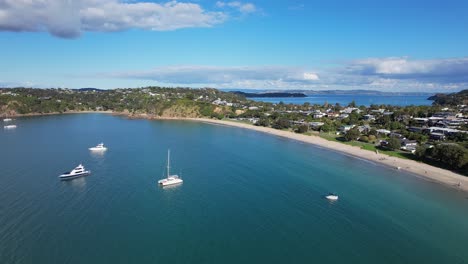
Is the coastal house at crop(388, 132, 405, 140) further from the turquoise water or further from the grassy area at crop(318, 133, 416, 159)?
the turquoise water

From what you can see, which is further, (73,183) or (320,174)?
(320,174)

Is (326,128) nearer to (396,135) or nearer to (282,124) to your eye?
(282,124)

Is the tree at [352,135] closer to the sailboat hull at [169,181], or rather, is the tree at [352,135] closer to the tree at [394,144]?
the tree at [394,144]

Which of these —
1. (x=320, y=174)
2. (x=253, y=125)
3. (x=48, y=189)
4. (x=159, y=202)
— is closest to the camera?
(x=159, y=202)

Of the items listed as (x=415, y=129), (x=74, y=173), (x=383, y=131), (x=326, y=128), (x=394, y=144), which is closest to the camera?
(x=74, y=173)

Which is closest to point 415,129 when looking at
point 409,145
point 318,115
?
point 409,145

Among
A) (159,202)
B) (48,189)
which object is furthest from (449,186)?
(48,189)

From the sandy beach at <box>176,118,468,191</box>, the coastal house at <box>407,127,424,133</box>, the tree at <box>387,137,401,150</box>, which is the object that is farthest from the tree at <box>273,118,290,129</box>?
the tree at <box>387,137,401,150</box>

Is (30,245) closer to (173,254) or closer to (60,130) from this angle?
(173,254)

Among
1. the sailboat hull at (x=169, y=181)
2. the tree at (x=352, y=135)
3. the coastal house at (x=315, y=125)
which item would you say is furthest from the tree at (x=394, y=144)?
the sailboat hull at (x=169, y=181)
